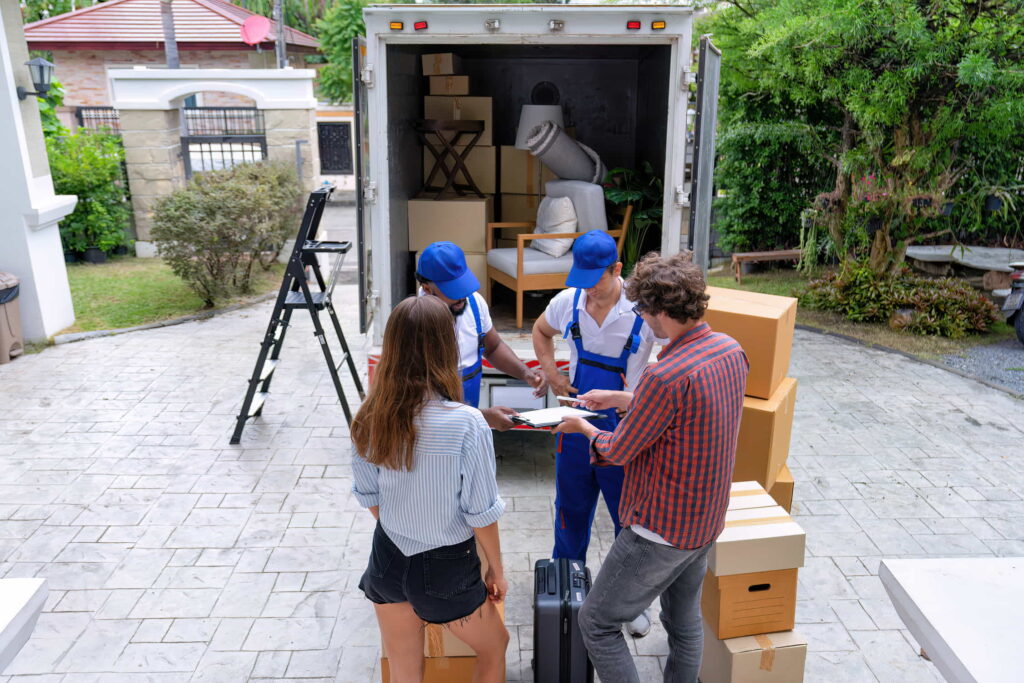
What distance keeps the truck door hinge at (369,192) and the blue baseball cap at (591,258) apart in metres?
1.88

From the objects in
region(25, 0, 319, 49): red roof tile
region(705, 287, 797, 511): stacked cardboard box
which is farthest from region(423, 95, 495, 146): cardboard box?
region(25, 0, 319, 49): red roof tile

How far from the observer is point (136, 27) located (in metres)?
22.6

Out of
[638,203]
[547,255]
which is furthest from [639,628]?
[638,203]

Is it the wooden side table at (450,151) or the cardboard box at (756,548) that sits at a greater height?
the wooden side table at (450,151)

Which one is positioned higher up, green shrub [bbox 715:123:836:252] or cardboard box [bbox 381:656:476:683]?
green shrub [bbox 715:123:836:252]

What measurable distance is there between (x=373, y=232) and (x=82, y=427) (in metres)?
2.76

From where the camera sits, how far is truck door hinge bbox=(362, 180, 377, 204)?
16.3ft

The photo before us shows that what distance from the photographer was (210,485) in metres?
5.09

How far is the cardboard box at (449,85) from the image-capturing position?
666 centimetres

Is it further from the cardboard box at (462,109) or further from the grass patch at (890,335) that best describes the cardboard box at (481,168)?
the grass patch at (890,335)

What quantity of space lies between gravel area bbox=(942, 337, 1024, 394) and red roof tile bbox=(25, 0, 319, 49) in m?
19.2

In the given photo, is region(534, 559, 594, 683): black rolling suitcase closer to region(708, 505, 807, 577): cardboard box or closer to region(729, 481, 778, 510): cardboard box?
region(708, 505, 807, 577): cardboard box

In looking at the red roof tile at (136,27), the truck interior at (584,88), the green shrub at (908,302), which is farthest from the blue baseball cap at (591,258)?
the red roof tile at (136,27)

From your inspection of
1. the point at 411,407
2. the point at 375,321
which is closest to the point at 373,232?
the point at 375,321
